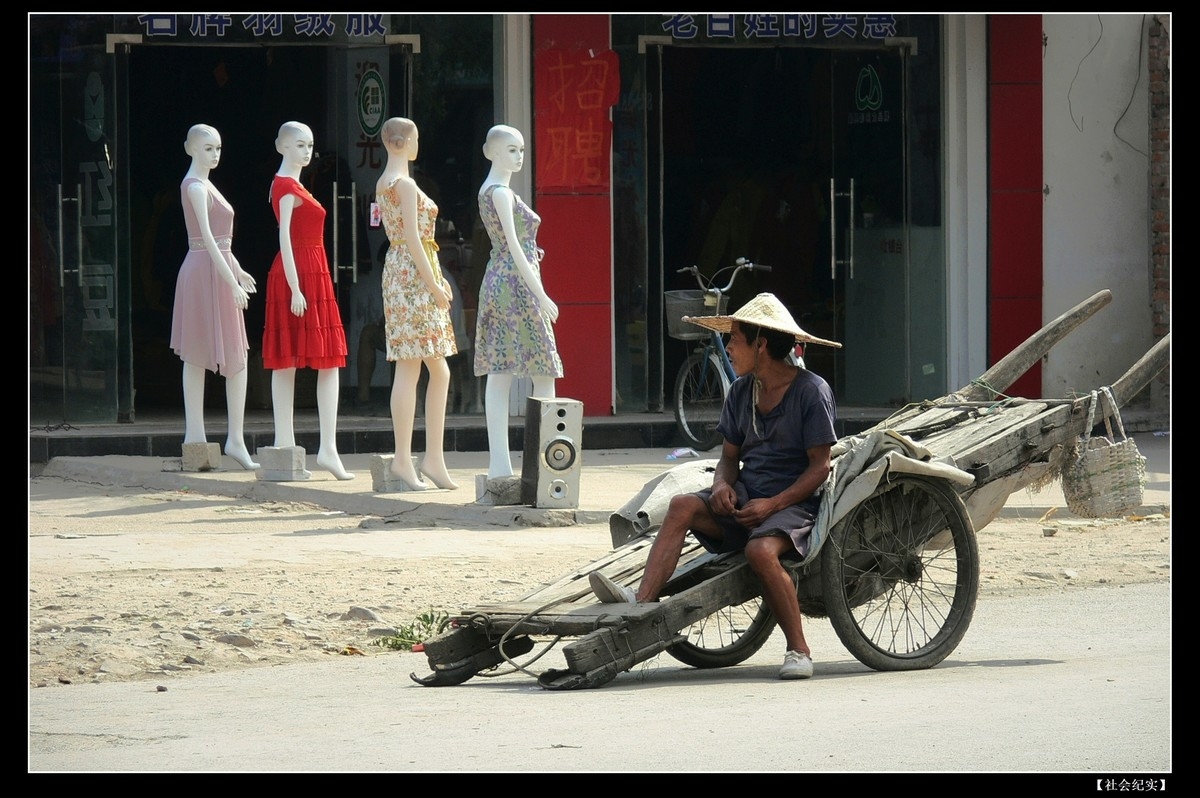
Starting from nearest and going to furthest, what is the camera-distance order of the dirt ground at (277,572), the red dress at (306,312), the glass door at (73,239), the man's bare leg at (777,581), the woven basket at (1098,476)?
the man's bare leg at (777,581) → the dirt ground at (277,572) → the woven basket at (1098,476) → the red dress at (306,312) → the glass door at (73,239)

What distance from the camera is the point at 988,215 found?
18.5m

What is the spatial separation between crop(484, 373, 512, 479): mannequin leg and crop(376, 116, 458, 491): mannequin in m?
0.48

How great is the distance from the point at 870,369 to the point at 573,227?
138 inches

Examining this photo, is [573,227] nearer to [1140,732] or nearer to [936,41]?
[936,41]

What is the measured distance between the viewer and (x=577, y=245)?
57.7 ft

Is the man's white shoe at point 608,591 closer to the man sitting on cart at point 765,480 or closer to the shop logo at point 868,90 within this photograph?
the man sitting on cart at point 765,480

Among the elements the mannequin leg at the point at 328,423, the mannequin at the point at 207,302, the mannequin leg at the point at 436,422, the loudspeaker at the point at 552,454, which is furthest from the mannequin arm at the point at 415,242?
the mannequin at the point at 207,302

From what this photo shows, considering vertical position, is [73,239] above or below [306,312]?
above

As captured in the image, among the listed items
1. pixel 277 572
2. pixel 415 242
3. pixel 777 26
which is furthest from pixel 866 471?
pixel 777 26

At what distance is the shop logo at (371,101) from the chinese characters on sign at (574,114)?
136 cm

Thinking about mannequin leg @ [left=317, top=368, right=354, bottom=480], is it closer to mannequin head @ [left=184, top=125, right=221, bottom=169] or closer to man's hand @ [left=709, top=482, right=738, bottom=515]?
mannequin head @ [left=184, top=125, right=221, bottom=169]

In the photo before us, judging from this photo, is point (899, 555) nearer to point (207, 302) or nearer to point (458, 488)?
point (458, 488)

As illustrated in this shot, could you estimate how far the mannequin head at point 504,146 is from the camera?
1246 centimetres

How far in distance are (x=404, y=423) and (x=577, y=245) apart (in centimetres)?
480
